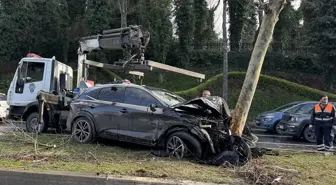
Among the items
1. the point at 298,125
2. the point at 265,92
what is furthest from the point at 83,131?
the point at 265,92

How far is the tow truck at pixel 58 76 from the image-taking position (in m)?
12.1

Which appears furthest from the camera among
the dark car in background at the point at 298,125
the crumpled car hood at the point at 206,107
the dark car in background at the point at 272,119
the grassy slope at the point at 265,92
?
the grassy slope at the point at 265,92

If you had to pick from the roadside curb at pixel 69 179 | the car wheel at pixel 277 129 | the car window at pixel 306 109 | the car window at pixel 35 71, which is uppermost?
the car window at pixel 35 71

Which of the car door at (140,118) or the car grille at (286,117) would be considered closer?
the car door at (140,118)

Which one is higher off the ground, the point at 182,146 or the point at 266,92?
the point at 266,92

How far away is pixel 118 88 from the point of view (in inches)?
410

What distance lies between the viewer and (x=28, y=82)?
46.3 feet

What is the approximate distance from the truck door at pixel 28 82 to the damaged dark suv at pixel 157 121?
3742mm

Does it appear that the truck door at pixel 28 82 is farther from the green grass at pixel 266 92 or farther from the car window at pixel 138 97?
the green grass at pixel 266 92

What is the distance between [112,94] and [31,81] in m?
4.89

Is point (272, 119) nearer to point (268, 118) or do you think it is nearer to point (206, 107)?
point (268, 118)

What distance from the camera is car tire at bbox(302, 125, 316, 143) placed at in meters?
15.1

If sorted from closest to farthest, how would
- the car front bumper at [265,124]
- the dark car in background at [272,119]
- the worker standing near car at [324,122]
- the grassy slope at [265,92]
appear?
1. the worker standing near car at [324,122]
2. the dark car in background at [272,119]
3. the car front bumper at [265,124]
4. the grassy slope at [265,92]

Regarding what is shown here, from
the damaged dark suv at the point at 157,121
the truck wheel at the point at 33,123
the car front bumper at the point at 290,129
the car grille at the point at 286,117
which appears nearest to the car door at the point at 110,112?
the damaged dark suv at the point at 157,121
